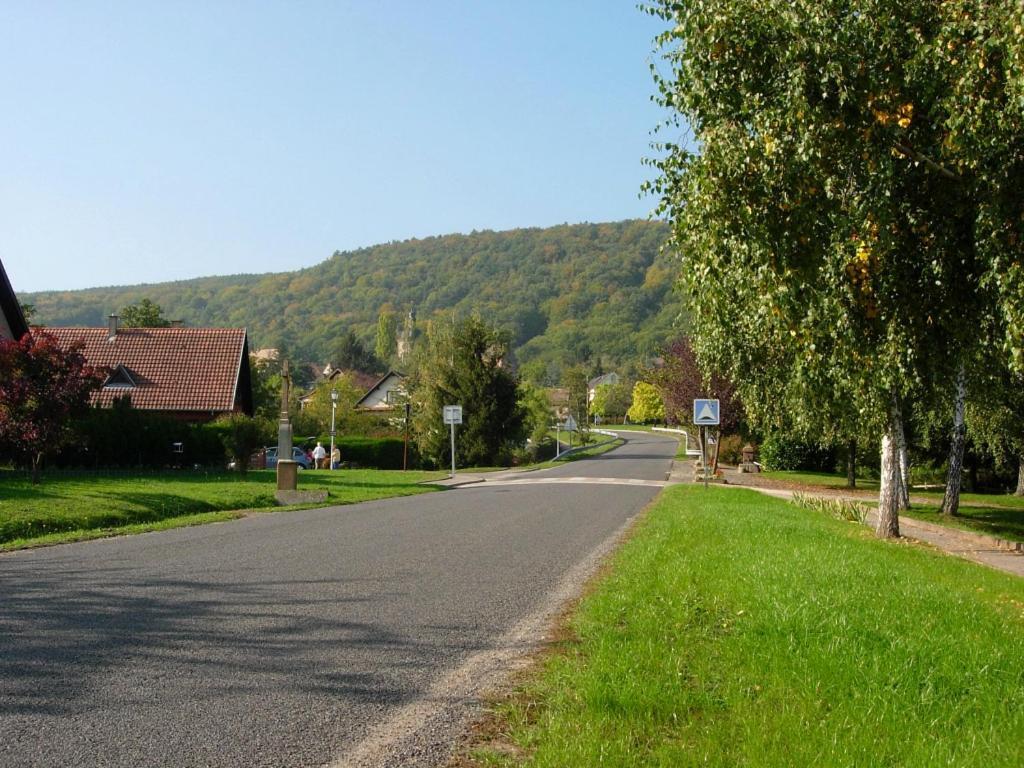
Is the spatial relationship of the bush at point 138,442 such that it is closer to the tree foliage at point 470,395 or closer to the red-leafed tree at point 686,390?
the tree foliage at point 470,395

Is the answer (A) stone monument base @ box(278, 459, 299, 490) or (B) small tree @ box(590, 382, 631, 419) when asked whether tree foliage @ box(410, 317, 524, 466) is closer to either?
(A) stone monument base @ box(278, 459, 299, 490)

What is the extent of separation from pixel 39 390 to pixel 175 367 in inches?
987

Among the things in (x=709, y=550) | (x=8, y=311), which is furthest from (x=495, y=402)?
(x=709, y=550)

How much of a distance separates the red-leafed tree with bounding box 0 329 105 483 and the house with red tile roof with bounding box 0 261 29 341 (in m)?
12.8

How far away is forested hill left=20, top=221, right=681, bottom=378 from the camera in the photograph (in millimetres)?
155125

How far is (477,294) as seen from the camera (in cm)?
16650

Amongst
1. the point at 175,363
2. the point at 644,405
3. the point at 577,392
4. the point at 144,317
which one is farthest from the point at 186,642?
the point at 644,405

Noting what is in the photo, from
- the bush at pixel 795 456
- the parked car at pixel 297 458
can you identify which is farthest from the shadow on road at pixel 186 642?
the parked car at pixel 297 458

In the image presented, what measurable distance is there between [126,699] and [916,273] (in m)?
8.04

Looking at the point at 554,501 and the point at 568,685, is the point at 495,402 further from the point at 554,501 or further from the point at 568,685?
the point at 568,685

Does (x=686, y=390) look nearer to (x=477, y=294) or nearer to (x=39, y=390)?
(x=39, y=390)

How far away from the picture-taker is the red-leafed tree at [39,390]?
2170 cm

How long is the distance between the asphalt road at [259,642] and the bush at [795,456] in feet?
108

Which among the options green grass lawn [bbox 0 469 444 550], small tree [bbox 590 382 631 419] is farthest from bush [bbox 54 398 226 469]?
small tree [bbox 590 382 631 419]
